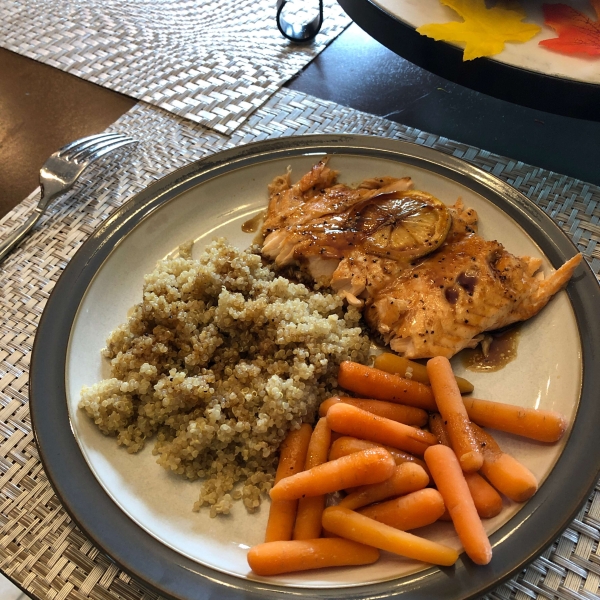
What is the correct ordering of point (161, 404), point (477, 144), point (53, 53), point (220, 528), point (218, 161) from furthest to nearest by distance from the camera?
1. point (53, 53)
2. point (477, 144)
3. point (218, 161)
4. point (161, 404)
5. point (220, 528)

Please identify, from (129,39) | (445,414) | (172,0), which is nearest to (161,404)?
(445,414)

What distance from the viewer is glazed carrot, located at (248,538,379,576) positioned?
1.22 m

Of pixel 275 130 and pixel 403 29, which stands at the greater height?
pixel 403 29

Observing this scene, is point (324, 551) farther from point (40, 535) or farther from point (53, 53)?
point (53, 53)

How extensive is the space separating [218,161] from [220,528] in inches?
53.0

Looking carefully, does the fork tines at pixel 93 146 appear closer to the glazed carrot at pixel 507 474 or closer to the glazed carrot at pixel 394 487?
the glazed carrot at pixel 394 487

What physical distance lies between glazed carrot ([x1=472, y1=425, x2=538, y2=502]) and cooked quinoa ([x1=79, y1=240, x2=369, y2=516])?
47 centimetres

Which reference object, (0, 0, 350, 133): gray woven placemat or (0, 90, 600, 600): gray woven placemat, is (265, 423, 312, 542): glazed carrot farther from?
(0, 0, 350, 133): gray woven placemat

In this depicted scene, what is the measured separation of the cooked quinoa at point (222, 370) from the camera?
1.43 meters

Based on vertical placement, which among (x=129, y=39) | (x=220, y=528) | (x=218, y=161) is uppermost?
(x=129, y=39)

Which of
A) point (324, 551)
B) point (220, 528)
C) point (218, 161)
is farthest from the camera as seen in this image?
point (218, 161)

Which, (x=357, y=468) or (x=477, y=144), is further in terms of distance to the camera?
(x=477, y=144)

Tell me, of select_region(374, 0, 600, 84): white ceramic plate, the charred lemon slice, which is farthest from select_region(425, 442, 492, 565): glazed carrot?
select_region(374, 0, 600, 84): white ceramic plate

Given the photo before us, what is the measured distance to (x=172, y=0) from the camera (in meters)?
3.29
